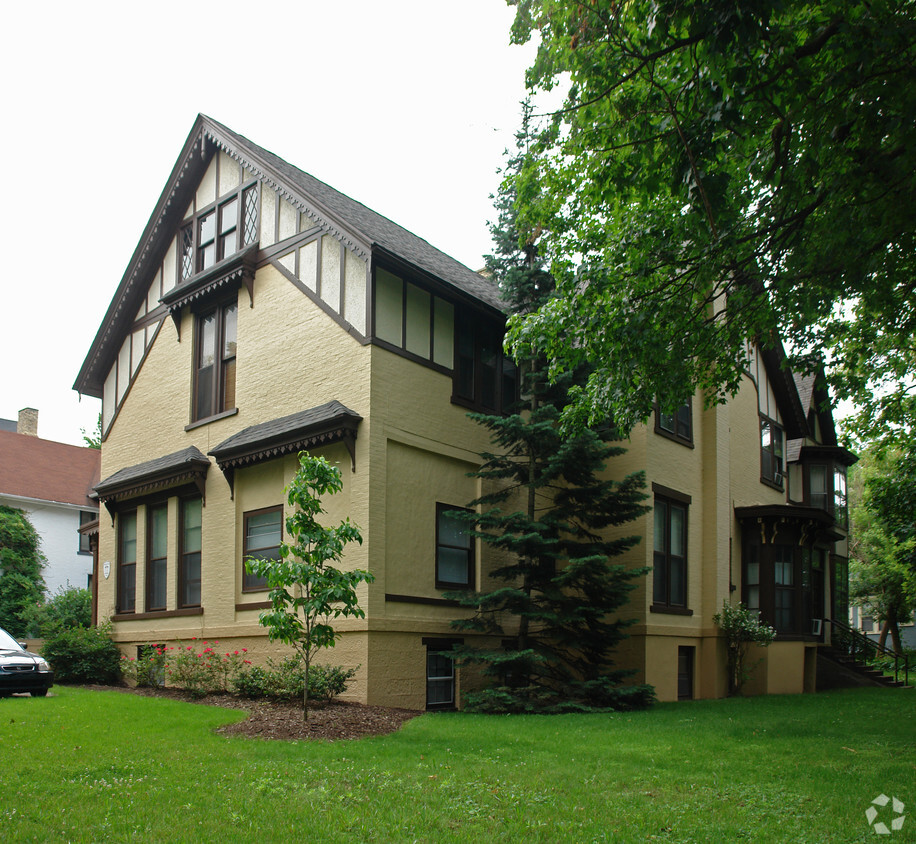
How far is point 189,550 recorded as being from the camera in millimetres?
19984

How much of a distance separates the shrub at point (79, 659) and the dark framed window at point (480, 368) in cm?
963

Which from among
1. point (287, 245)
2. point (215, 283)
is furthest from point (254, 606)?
point (287, 245)

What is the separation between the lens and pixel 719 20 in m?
7.78

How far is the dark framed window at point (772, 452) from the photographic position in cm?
2641

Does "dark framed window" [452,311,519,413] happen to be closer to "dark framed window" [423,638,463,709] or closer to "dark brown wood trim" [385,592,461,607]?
"dark brown wood trim" [385,592,461,607]

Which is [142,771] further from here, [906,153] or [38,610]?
[38,610]

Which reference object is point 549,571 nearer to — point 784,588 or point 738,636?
point 738,636

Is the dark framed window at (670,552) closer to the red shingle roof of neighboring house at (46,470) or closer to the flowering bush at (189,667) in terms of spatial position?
the flowering bush at (189,667)

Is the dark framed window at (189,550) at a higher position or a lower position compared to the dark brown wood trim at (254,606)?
higher

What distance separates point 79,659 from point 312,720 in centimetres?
976

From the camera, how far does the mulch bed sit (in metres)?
11.4

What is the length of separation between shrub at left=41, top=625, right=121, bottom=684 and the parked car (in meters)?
3.32

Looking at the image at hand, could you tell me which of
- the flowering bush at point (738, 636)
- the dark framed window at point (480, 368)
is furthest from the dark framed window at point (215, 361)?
the flowering bush at point (738, 636)

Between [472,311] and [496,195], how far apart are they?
2651mm
